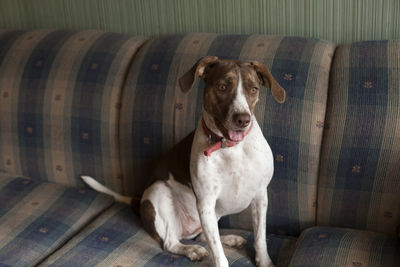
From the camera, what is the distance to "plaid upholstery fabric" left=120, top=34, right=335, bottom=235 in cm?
197

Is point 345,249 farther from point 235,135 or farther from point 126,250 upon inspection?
point 126,250

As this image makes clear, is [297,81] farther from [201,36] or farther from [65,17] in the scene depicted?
[65,17]

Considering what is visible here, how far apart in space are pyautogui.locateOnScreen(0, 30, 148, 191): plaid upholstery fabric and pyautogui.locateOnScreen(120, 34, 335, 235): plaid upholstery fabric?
0.11 m

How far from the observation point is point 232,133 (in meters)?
1.66

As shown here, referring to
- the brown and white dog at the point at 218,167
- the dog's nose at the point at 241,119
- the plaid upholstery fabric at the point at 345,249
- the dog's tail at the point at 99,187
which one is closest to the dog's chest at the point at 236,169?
the brown and white dog at the point at 218,167

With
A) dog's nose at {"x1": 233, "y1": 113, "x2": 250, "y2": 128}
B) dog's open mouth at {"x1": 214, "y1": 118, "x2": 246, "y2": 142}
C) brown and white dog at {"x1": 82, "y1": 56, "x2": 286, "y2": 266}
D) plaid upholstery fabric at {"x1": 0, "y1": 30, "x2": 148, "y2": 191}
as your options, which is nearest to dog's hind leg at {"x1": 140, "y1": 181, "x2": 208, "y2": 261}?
brown and white dog at {"x1": 82, "y1": 56, "x2": 286, "y2": 266}

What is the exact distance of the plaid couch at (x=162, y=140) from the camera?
186cm

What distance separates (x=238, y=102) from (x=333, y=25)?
0.91 metres

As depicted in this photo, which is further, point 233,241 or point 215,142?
point 233,241

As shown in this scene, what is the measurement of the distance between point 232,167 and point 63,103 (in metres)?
1.15

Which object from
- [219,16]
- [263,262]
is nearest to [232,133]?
[263,262]

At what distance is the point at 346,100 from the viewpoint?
191 centimetres

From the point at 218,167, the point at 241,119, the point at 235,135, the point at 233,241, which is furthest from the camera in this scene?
the point at 233,241

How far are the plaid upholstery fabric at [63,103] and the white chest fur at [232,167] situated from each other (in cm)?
76
